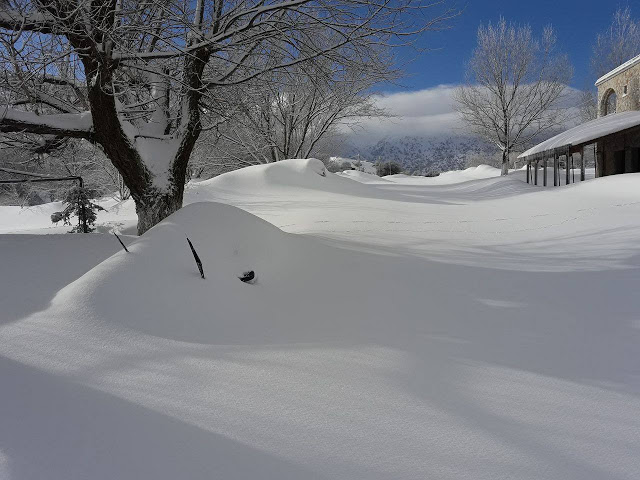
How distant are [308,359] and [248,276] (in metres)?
1.80

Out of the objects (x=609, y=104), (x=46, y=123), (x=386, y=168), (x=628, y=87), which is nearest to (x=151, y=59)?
(x=46, y=123)

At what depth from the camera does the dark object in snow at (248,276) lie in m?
4.55

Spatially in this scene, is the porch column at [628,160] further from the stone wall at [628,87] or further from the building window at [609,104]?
the building window at [609,104]

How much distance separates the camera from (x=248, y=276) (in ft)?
15.0

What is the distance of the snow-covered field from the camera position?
1989 millimetres

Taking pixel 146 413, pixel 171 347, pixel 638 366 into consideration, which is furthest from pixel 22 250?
pixel 638 366

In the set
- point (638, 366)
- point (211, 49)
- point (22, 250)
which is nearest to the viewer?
point (638, 366)

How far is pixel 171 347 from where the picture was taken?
3.02 m

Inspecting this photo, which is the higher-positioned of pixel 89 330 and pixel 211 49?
pixel 211 49

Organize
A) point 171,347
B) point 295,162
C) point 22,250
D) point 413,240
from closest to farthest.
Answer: point 171,347 < point 22,250 < point 413,240 < point 295,162

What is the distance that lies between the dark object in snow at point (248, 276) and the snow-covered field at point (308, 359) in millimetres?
122

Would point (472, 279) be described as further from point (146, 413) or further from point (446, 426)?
point (146, 413)

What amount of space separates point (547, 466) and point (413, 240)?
5.31 meters

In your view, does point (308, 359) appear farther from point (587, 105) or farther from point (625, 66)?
point (587, 105)
